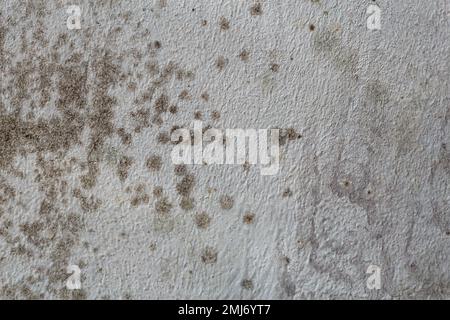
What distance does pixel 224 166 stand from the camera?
8.38 feet

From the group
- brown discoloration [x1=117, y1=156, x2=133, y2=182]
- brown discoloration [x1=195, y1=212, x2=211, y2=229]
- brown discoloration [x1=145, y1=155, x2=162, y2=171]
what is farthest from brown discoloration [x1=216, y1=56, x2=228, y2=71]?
brown discoloration [x1=195, y1=212, x2=211, y2=229]

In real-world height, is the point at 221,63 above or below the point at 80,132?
above

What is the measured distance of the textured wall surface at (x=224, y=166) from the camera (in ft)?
8.27

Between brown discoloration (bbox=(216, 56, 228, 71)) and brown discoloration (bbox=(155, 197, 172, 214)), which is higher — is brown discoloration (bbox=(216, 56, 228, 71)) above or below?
above

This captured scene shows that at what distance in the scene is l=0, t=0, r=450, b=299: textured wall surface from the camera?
2520 millimetres

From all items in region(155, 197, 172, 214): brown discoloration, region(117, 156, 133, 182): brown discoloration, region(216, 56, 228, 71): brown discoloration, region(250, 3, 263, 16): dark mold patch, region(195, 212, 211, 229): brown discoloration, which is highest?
region(250, 3, 263, 16): dark mold patch

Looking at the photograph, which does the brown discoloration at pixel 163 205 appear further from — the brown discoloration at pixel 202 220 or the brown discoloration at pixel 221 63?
the brown discoloration at pixel 221 63

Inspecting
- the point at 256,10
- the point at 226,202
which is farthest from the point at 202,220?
the point at 256,10

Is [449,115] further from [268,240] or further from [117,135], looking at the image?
A: [117,135]

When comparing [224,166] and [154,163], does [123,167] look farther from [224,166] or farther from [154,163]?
[224,166]

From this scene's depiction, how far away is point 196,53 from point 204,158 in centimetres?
59

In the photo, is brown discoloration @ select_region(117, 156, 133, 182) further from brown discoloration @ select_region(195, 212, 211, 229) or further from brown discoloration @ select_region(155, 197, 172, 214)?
brown discoloration @ select_region(195, 212, 211, 229)

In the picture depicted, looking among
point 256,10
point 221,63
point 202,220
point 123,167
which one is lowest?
point 202,220
